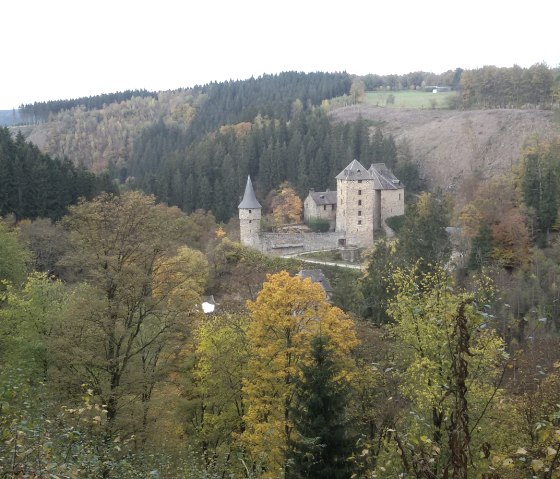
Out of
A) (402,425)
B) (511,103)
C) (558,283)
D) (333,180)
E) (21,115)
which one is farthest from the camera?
(21,115)

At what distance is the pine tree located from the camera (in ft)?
44.5

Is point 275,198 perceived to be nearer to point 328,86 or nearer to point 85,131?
point 328,86

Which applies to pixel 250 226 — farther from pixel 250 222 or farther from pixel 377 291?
pixel 377 291

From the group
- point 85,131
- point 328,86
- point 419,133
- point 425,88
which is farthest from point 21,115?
point 419,133

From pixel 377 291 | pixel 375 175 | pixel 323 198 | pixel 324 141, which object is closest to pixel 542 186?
pixel 375 175

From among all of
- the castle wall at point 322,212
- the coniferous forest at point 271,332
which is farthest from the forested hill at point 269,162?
the castle wall at point 322,212

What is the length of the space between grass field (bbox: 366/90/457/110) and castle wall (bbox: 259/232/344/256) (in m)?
47.8

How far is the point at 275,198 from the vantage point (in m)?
59.6

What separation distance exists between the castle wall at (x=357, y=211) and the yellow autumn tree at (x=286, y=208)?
22.4 feet

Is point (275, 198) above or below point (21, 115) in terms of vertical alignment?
below

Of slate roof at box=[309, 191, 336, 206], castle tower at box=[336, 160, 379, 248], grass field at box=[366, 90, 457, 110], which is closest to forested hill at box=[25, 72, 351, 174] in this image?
grass field at box=[366, 90, 457, 110]

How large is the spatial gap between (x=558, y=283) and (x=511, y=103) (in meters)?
55.4

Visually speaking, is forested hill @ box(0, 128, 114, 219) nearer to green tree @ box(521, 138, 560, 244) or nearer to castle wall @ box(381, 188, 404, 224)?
castle wall @ box(381, 188, 404, 224)

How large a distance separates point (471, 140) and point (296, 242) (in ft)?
103
